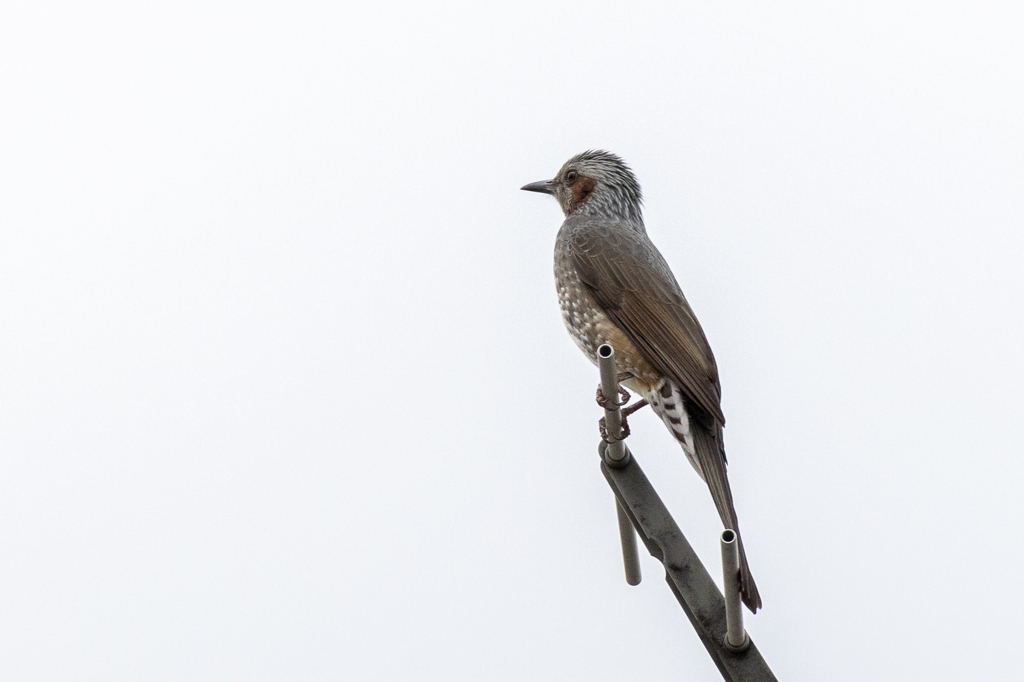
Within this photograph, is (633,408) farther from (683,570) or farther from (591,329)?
(683,570)

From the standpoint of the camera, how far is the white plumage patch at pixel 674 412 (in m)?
5.95

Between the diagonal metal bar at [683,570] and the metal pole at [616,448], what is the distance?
0.15 feet

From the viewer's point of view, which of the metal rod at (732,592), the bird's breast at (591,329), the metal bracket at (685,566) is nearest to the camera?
the metal rod at (732,592)

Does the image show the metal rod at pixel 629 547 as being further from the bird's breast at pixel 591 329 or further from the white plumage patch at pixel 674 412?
the bird's breast at pixel 591 329

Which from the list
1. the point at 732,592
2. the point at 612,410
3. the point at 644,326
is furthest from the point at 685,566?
the point at 644,326

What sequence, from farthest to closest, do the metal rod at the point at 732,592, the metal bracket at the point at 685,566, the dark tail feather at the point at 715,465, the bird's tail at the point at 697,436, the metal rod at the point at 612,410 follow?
the bird's tail at the point at 697,436 → the dark tail feather at the point at 715,465 → the metal rod at the point at 612,410 → the metal bracket at the point at 685,566 → the metal rod at the point at 732,592

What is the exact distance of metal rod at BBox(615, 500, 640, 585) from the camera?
477 centimetres

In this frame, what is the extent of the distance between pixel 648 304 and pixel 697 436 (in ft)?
3.28

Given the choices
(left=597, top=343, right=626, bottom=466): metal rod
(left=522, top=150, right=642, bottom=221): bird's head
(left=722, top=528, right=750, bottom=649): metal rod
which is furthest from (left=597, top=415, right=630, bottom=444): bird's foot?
(left=522, top=150, right=642, bottom=221): bird's head

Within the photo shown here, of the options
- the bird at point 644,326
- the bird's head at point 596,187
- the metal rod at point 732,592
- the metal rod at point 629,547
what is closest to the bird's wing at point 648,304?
the bird at point 644,326

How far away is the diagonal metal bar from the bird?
44 centimetres

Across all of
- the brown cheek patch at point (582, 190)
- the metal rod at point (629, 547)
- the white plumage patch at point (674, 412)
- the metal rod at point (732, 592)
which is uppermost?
the brown cheek patch at point (582, 190)

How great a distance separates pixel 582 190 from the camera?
8.17 metres

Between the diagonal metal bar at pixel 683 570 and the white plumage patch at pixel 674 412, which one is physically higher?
the white plumage patch at pixel 674 412
